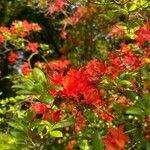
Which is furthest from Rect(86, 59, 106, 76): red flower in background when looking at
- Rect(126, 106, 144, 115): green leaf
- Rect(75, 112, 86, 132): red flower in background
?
Rect(126, 106, 144, 115): green leaf

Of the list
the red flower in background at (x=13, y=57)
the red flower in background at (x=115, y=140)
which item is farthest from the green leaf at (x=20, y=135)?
the red flower in background at (x=13, y=57)

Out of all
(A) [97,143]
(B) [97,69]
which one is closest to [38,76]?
(A) [97,143]

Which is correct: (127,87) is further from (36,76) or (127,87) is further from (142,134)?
(36,76)

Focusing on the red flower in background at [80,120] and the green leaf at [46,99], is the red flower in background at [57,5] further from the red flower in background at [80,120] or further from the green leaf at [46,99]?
the green leaf at [46,99]

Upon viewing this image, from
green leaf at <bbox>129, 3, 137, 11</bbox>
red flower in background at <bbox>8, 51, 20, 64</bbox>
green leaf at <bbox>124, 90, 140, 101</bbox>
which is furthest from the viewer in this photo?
red flower in background at <bbox>8, 51, 20, 64</bbox>

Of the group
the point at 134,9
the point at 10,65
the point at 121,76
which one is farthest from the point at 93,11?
the point at 121,76

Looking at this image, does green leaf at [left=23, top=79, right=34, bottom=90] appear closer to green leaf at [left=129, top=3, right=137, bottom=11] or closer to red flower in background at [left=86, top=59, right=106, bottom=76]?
red flower in background at [left=86, top=59, right=106, bottom=76]

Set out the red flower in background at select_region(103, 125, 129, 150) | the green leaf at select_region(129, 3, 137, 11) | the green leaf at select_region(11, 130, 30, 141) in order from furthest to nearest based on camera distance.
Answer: the green leaf at select_region(129, 3, 137, 11) < the red flower in background at select_region(103, 125, 129, 150) < the green leaf at select_region(11, 130, 30, 141)

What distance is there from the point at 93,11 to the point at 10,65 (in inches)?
118

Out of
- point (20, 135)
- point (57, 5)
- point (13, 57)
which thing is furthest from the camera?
point (13, 57)

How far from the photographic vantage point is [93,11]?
8359 millimetres

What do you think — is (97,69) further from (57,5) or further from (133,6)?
(57,5)

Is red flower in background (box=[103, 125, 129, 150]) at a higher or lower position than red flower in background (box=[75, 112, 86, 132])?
lower

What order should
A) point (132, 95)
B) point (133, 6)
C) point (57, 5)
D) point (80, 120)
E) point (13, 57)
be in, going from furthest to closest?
point (13, 57), point (57, 5), point (80, 120), point (133, 6), point (132, 95)
